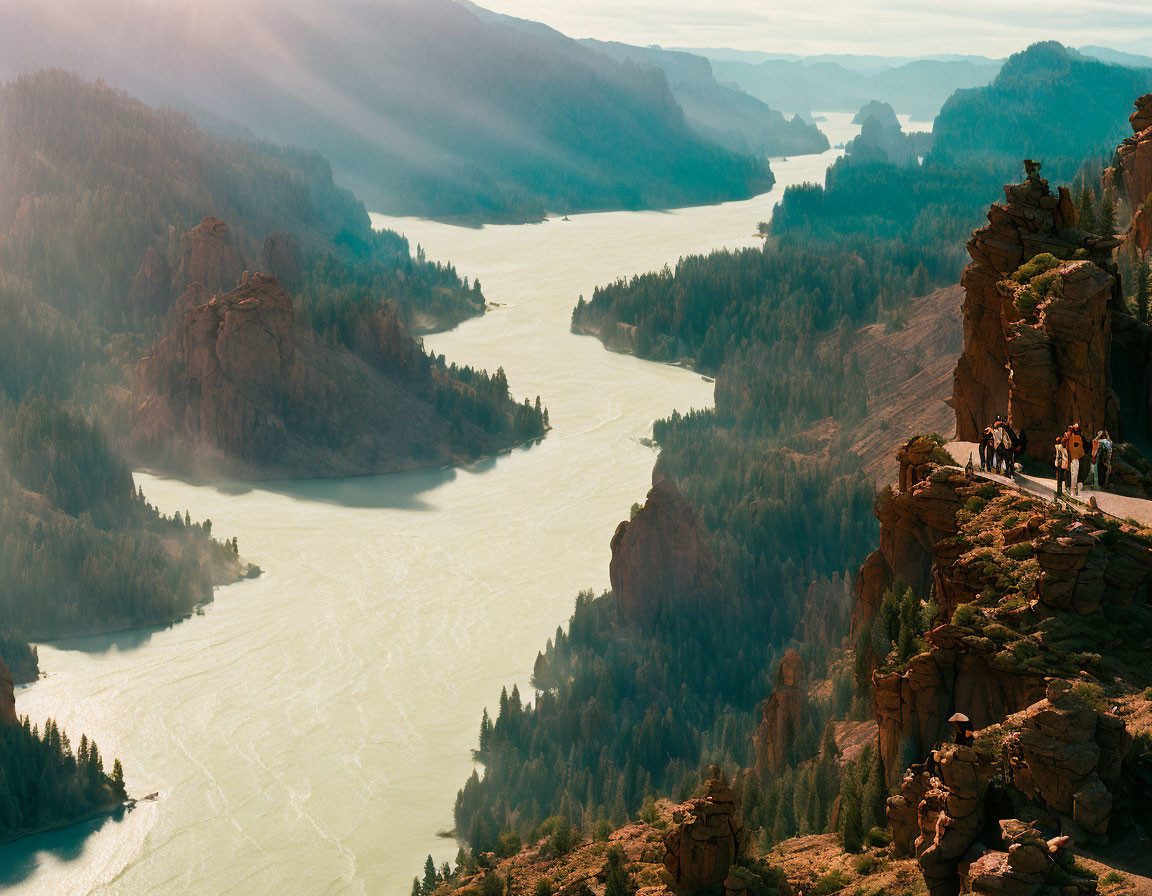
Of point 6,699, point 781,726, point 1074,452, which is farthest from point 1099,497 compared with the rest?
point 6,699

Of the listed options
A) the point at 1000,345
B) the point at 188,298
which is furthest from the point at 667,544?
the point at 188,298

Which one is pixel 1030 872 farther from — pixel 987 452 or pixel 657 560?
pixel 657 560

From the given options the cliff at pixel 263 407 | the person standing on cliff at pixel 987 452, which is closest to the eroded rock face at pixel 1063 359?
the person standing on cliff at pixel 987 452

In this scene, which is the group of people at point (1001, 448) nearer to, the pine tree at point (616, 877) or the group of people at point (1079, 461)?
the group of people at point (1079, 461)

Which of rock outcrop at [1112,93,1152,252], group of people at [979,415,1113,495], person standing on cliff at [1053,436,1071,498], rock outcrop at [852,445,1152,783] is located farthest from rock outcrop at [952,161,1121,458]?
rock outcrop at [1112,93,1152,252]

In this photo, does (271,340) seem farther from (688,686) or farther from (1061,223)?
(1061,223)

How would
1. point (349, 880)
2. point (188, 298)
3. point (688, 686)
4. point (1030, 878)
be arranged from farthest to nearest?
1. point (188, 298)
2. point (688, 686)
3. point (349, 880)
4. point (1030, 878)

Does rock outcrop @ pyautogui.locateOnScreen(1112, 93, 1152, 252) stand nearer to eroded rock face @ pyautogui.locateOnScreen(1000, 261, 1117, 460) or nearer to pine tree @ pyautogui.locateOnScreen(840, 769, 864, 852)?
eroded rock face @ pyautogui.locateOnScreen(1000, 261, 1117, 460)
